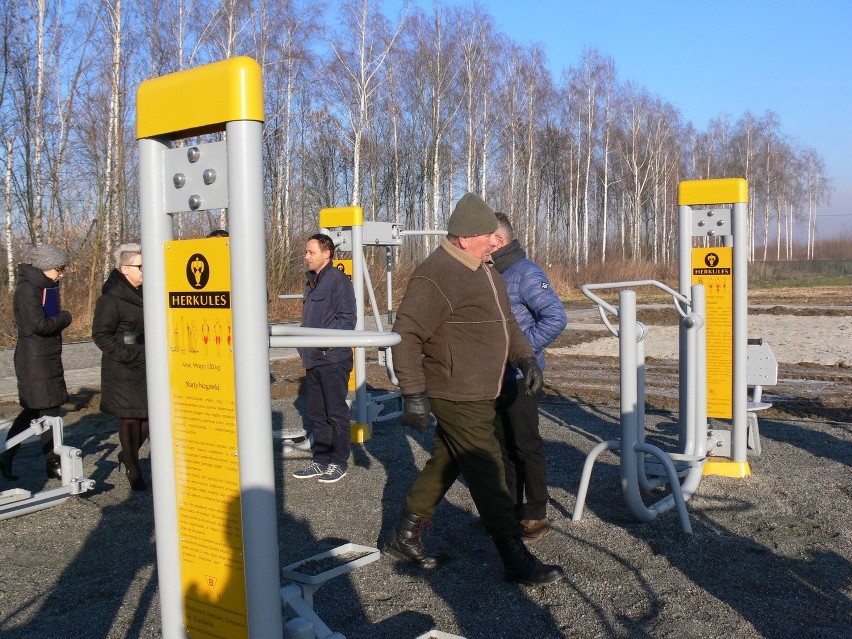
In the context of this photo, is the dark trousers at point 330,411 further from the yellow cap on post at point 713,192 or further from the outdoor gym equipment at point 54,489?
the yellow cap on post at point 713,192

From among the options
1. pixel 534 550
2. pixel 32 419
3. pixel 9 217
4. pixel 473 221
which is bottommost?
pixel 534 550

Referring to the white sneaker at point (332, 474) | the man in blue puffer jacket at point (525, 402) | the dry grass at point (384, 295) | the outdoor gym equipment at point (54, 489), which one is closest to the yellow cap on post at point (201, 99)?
the man in blue puffer jacket at point (525, 402)

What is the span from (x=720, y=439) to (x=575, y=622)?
3.18m

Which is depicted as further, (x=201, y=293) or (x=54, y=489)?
(x=54, y=489)

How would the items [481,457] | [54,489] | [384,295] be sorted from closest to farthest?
[481,457] < [54,489] < [384,295]

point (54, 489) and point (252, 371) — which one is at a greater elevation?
point (252, 371)

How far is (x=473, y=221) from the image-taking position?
4.32 meters

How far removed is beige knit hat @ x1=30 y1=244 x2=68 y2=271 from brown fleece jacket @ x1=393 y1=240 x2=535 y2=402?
137 inches

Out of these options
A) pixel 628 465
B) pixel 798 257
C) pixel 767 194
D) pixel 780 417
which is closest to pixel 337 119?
pixel 780 417

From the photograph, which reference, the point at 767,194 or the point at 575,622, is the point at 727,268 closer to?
the point at 575,622

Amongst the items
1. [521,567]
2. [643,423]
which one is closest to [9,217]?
[643,423]

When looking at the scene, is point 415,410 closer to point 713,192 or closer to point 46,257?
point 713,192

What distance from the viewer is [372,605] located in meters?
4.07

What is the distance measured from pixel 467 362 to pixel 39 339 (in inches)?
152
